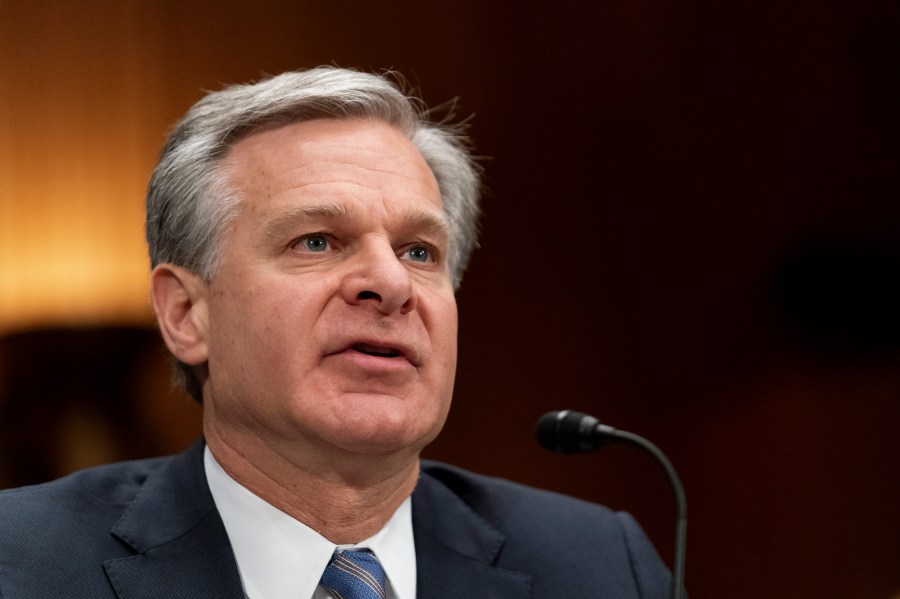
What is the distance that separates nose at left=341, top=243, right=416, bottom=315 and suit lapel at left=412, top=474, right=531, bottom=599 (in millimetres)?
462

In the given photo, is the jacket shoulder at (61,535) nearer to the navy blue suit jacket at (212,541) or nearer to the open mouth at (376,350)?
the navy blue suit jacket at (212,541)

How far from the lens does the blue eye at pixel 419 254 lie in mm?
2018

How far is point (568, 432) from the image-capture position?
1.71m

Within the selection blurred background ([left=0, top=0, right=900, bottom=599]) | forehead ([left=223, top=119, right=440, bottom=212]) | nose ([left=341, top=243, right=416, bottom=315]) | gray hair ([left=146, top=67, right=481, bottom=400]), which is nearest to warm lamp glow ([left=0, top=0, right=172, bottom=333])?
gray hair ([left=146, top=67, right=481, bottom=400])

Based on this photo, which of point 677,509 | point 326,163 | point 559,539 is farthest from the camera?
point 559,539

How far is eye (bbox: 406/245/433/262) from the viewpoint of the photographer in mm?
2018

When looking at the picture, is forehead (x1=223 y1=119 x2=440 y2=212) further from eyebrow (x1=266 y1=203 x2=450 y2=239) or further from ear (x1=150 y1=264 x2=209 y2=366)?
ear (x1=150 y1=264 x2=209 y2=366)

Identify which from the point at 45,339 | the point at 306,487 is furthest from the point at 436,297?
the point at 45,339

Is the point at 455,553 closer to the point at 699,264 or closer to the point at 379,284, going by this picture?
the point at 379,284

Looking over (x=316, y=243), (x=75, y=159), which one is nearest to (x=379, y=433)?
(x=316, y=243)

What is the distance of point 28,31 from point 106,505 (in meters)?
1.36

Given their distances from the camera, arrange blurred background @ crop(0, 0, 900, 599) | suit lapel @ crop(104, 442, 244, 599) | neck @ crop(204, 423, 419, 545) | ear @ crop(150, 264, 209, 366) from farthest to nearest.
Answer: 1. blurred background @ crop(0, 0, 900, 599)
2. ear @ crop(150, 264, 209, 366)
3. neck @ crop(204, 423, 419, 545)
4. suit lapel @ crop(104, 442, 244, 599)

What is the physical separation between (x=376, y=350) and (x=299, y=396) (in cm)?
15

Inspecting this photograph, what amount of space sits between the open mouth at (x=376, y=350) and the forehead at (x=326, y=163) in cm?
26
